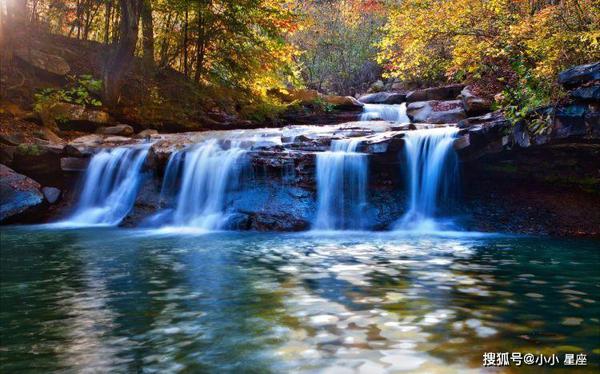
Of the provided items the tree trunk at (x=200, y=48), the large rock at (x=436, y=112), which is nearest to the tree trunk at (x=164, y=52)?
the tree trunk at (x=200, y=48)

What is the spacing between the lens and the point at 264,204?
11.2 metres

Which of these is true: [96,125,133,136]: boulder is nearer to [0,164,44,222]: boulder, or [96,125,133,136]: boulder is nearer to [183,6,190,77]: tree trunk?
[0,164,44,222]: boulder

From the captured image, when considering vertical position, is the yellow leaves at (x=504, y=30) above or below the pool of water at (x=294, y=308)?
above

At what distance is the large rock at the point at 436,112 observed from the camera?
16062 millimetres

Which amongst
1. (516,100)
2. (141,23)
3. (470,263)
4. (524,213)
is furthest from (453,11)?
(141,23)

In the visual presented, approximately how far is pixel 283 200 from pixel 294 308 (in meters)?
7.10

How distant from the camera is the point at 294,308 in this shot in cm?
419

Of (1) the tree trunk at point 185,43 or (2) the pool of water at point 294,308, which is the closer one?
(2) the pool of water at point 294,308

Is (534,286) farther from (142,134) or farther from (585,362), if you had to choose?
(142,134)

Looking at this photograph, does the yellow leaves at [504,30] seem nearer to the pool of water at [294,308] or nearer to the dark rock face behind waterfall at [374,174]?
the dark rock face behind waterfall at [374,174]

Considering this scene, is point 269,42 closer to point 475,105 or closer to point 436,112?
point 436,112

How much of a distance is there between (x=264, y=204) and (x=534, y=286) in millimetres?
7040

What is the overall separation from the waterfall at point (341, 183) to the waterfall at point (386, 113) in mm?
7698

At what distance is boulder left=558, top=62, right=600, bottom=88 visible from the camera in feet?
27.8
